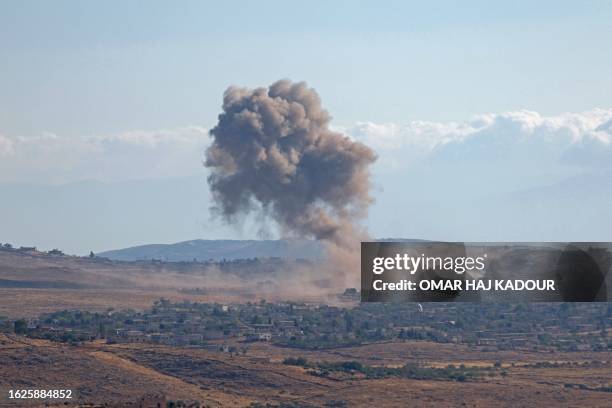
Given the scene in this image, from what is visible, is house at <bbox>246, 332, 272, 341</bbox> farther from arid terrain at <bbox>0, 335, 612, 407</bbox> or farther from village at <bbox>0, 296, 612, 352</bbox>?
arid terrain at <bbox>0, 335, 612, 407</bbox>

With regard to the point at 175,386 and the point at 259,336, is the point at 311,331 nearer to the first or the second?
the point at 259,336

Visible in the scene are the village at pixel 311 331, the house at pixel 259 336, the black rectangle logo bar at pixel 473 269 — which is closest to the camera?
the black rectangle logo bar at pixel 473 269

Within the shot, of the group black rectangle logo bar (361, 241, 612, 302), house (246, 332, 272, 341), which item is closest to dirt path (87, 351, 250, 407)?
black rectangle logo bar (361, 241, 612, 302)

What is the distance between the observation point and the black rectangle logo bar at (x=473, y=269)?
116 m

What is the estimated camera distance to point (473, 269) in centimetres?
13512

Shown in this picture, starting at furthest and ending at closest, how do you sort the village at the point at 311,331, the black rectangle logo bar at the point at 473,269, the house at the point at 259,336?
1. the house at the point at 259,336
2. the village at the point at 311,331
3. the black rectangle logo bar at the point at 473,269

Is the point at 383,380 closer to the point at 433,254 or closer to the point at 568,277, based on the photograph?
the point at 433,254

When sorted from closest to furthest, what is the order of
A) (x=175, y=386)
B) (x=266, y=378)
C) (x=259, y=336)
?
1. (x=175, y=386)
2. (x=266, y=378)
3. (x=259, y=336)

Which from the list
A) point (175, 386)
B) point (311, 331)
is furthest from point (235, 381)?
point (311, 331)

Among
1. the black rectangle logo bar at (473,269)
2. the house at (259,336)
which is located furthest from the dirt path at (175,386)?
the house at (259,336)

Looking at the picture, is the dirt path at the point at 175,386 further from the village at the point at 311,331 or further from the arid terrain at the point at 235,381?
the village at the point at 311,331

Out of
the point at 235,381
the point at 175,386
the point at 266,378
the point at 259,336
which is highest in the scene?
the point at 259,336

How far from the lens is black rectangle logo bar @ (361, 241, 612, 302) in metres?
116

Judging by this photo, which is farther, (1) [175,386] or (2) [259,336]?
(2) [259,336]
